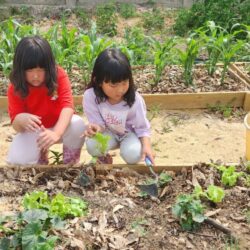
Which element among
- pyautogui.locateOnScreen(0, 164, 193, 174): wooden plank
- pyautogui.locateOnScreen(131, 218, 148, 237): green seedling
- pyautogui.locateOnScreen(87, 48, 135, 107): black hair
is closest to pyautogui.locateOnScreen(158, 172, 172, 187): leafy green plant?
pyautogui.locateOnScreen(0, 164, 193, 174): wooden plank

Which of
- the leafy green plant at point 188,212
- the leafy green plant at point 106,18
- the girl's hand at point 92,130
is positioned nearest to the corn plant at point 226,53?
the girl's hand at point 92,130

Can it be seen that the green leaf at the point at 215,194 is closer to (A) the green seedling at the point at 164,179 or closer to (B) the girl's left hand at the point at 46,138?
(A) the green seedling at the point at 164,179

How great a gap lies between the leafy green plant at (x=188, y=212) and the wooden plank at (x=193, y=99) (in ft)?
7.64

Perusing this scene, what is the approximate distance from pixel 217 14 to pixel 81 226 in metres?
6.46

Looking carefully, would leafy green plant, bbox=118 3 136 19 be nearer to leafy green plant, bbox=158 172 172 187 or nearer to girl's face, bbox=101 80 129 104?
girl's face, bbox=101 80 129 104

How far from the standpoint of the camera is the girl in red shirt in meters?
3.13

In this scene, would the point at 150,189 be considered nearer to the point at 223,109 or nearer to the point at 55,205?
the point at 55,205

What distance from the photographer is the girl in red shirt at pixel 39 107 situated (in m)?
3.13

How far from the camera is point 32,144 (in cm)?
343

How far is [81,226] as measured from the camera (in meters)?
2.65

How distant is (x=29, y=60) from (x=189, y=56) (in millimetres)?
2348

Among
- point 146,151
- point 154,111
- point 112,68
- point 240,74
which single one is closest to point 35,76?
point 112,68

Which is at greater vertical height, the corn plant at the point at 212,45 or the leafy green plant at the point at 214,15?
the corn plant at the point at 212,45

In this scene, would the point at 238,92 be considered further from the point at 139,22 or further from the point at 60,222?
the point at 139,22
